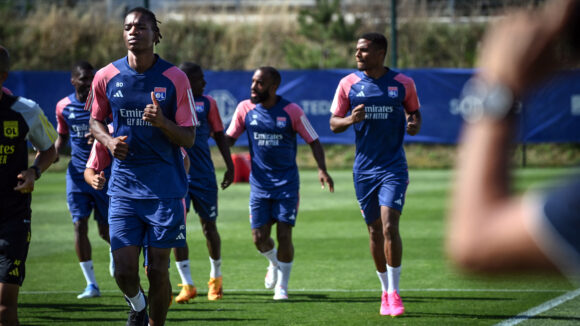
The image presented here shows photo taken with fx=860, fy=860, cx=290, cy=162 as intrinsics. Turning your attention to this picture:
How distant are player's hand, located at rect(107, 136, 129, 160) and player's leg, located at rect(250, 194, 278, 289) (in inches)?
125

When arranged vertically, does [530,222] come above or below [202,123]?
above

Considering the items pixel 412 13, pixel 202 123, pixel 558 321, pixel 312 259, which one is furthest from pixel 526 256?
pixel 412 13

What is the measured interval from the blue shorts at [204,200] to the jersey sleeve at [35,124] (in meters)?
3.14

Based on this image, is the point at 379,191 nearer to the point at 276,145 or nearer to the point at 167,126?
the point at 276,145

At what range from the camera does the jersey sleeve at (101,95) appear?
661 centimetres

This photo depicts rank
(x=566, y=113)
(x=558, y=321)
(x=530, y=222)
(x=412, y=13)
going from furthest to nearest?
(x=412, y=13), (x=566, y=113), (x=558, y=321), (x=530, y=222)

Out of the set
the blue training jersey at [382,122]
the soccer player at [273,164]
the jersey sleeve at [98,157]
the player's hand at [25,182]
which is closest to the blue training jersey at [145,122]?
the jersey sleeve at [98,157]

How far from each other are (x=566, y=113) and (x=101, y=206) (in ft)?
56.2

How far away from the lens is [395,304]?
8.12 metres

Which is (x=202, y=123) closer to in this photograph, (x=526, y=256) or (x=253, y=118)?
(x=253, y=118)

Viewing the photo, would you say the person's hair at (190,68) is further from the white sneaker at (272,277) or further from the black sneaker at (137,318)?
the black sneaker at (137,318)

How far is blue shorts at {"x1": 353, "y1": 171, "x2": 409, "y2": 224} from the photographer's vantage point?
27.5ft

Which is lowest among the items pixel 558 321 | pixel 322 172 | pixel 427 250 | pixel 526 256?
pixel 427 250

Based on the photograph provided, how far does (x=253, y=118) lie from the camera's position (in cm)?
952
